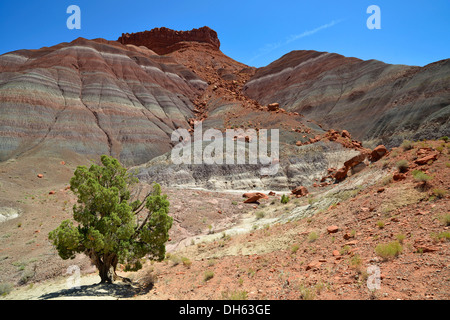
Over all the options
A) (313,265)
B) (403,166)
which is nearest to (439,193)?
(403,166)

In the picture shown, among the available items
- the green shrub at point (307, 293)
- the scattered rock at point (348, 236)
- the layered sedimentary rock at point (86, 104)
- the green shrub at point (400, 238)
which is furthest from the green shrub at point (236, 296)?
the layered sedimentary rock at point (86, 104)

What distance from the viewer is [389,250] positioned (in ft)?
23.5

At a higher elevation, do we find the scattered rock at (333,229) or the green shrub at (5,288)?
the scattered rock at (333,229)

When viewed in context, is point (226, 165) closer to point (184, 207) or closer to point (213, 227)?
point (184, 207)

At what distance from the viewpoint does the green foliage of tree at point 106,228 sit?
9781 millimetres

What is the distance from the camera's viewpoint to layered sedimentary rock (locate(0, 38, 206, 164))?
146 feet

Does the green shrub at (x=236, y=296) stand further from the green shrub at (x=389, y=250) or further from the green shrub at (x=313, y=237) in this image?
the green shrub at (x=313, y=237)

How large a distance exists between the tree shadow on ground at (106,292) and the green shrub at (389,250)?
8043 mm

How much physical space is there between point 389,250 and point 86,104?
191 feet

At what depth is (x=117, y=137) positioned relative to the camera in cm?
5003

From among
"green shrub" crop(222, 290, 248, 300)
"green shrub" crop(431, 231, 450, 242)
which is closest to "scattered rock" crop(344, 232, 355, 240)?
"green shrub" crop(431, 231, 450, 242)

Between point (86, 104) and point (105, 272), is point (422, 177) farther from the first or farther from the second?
point (86, 104)
